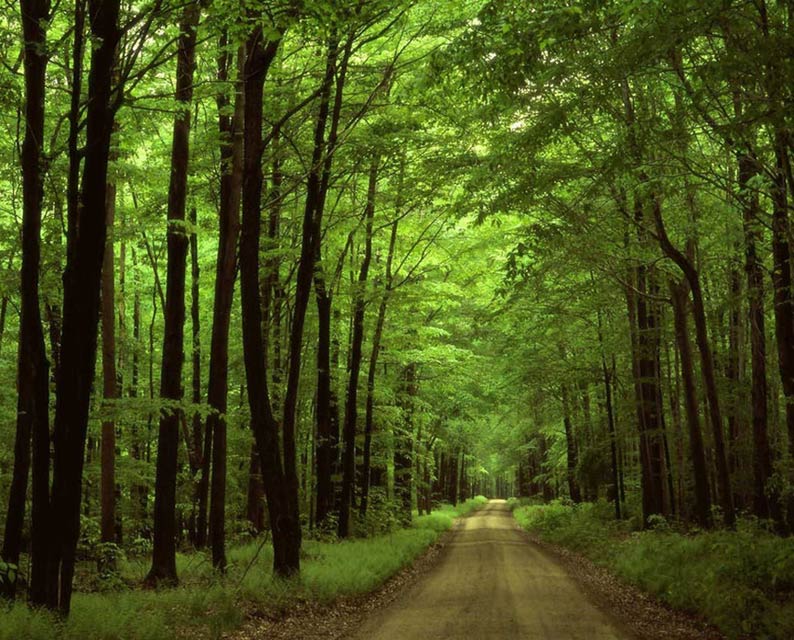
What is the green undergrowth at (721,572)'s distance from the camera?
29.0ft

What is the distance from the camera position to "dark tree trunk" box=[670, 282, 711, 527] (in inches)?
631

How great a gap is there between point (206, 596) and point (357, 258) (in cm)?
1388

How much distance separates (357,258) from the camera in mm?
22109

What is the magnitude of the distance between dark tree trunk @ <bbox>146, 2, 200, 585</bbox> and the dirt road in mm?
3774

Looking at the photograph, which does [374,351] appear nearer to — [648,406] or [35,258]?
[648,406]

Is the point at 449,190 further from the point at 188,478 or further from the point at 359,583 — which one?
the point at 188,478

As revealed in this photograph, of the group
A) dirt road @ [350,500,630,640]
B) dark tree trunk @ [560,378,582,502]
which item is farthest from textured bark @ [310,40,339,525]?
dark tree trunk @ [560,378,582,502]

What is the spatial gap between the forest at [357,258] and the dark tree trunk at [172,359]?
0.05m

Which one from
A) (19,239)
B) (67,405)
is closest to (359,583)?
(67,405)

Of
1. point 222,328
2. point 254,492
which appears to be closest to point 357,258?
point 254,492

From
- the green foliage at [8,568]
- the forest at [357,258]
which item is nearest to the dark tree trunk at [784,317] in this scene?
the forest at [357,258]

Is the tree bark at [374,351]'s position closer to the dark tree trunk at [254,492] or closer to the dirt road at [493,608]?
the dark tree trunk at [254,492]

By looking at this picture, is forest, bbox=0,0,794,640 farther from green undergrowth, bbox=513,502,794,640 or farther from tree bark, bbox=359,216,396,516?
tree bark, bbox=359,216,396,516

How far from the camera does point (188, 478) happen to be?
2070cm
